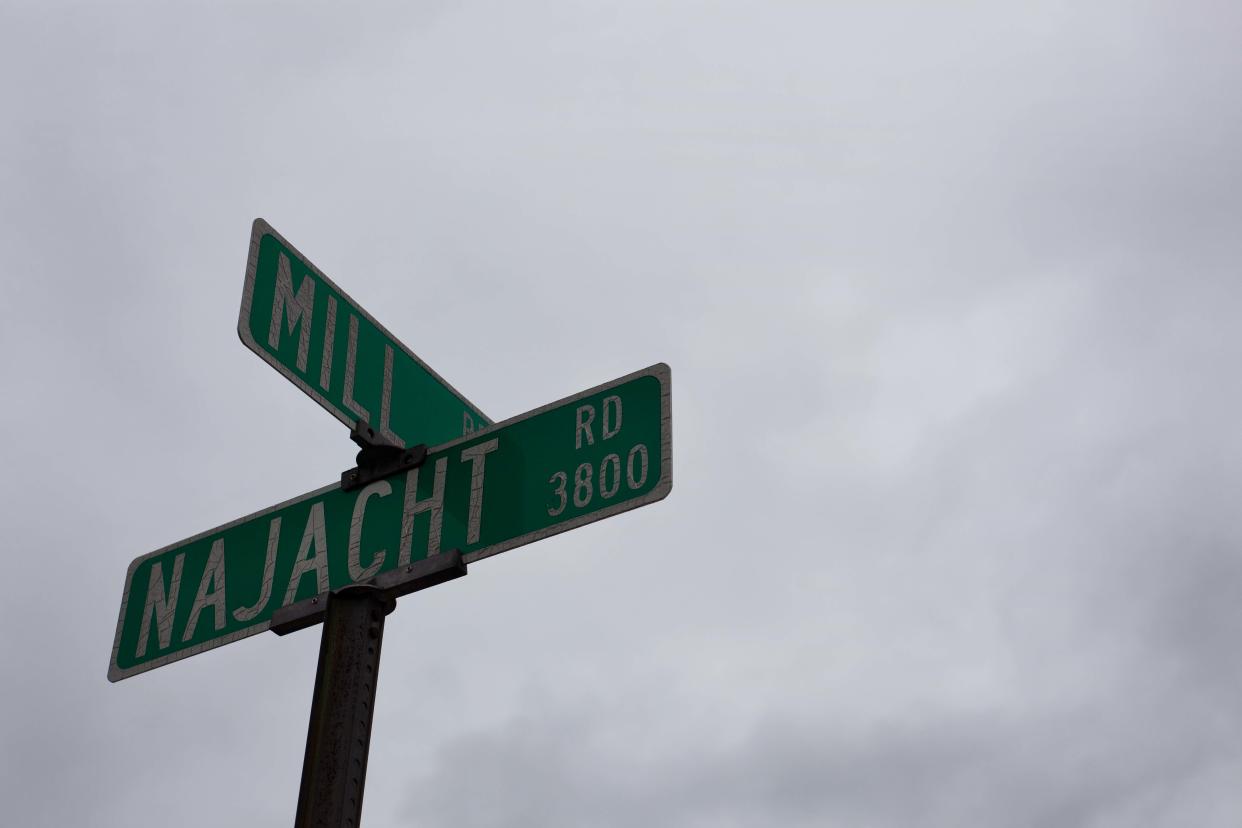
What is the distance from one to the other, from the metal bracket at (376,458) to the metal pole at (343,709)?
0.46 meters

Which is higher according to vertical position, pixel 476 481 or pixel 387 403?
pixel 387 403

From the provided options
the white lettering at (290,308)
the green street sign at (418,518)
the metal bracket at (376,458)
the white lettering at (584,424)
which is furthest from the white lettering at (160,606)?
the white lettering at (584,424)

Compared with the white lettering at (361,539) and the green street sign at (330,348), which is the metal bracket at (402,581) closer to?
the white lettering at (361,539)

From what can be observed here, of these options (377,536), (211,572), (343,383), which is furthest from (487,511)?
(211,572)

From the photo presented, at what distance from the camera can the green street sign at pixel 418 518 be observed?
401 centimetres

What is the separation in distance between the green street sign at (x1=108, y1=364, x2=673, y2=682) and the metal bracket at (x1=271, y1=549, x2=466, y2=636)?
13mm

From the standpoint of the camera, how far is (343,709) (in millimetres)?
3717

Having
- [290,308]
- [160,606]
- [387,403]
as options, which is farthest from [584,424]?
[160,606]

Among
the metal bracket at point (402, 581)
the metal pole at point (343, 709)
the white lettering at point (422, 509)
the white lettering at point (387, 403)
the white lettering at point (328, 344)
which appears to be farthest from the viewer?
the white lettering at point (387, 403)

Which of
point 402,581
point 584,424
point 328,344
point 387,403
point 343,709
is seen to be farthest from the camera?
point 387,403

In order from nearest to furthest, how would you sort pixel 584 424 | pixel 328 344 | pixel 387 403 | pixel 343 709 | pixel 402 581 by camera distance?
pixel 343 709 < pixel 402 581 < pixel 584 424 < pixel 328 344 < pixel 387 403

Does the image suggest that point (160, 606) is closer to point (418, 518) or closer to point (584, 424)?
point (418, 518)

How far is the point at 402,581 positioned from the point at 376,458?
0.52m

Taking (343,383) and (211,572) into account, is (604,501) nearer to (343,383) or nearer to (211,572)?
(343,383)
